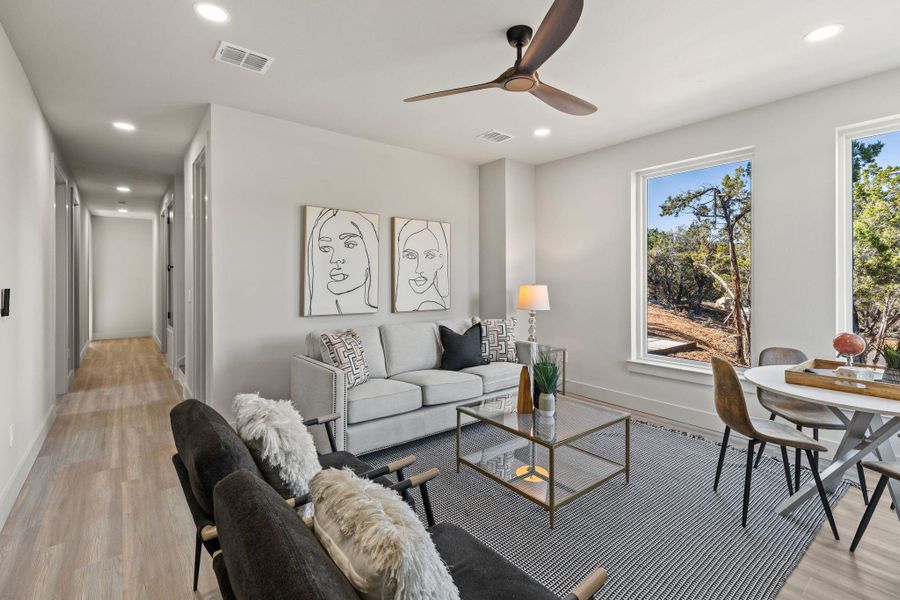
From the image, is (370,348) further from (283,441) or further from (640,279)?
(640,279)

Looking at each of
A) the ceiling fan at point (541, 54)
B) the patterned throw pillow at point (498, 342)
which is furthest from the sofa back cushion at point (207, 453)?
the patterned throw pillow at point (498, 342)

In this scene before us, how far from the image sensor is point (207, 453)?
130 centimetres

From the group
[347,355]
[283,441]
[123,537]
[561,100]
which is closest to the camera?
[283,441]

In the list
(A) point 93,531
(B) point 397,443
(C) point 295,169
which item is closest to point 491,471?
(B) point 397,443

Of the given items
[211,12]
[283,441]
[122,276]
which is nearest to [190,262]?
[211,12]

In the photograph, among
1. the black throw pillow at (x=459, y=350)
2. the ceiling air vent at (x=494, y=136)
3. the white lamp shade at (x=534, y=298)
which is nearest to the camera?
the black throw pillow at (x=459, y=350)

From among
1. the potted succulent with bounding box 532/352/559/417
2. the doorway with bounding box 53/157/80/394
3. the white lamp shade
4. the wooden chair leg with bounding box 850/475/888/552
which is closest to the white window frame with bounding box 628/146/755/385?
the white lamp shade

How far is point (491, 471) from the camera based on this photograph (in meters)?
2.73

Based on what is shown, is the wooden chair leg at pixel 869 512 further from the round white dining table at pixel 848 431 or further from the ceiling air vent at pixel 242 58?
the ceiling air vent at pixel 242 58

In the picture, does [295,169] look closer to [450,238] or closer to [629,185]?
[450,238]

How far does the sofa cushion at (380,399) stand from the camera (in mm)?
3104

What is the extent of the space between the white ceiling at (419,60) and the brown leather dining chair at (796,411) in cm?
193

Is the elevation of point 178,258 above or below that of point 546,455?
above

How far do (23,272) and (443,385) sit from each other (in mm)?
2955
